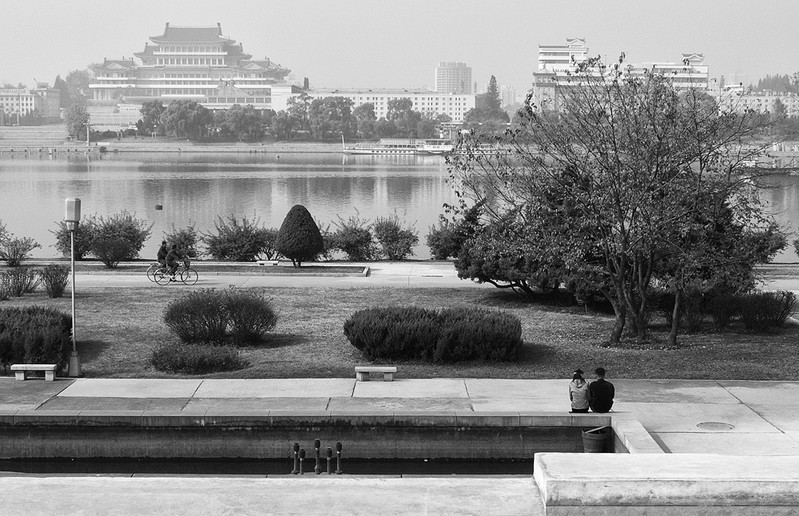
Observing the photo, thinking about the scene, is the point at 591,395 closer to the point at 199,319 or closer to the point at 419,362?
the point at 419,362

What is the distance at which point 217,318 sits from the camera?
1784cm

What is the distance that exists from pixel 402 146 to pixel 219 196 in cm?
12162

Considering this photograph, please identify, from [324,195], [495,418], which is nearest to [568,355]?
[495,418]

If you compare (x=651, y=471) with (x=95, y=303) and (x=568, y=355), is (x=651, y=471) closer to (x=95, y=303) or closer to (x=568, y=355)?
(x=568, y=355)

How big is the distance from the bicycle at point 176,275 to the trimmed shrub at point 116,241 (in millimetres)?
2585

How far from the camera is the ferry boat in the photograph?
177375mm

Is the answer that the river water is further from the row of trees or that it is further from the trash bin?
the row of trees

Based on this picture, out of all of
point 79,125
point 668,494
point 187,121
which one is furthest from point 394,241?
point 79,125

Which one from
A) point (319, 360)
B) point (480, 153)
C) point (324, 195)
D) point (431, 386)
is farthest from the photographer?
point (324, 195)

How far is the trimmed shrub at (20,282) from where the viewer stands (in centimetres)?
2302

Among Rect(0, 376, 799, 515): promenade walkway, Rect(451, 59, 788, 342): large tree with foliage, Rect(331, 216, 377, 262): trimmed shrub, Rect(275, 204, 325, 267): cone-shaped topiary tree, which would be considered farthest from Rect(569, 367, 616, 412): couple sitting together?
Rect(331, 216, 377, 262): trimmed shrub

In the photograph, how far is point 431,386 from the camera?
14969 mm

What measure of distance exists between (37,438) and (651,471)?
7.80m

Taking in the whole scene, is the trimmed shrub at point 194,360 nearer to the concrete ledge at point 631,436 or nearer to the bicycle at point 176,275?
the concrete ledge at point 631,436
